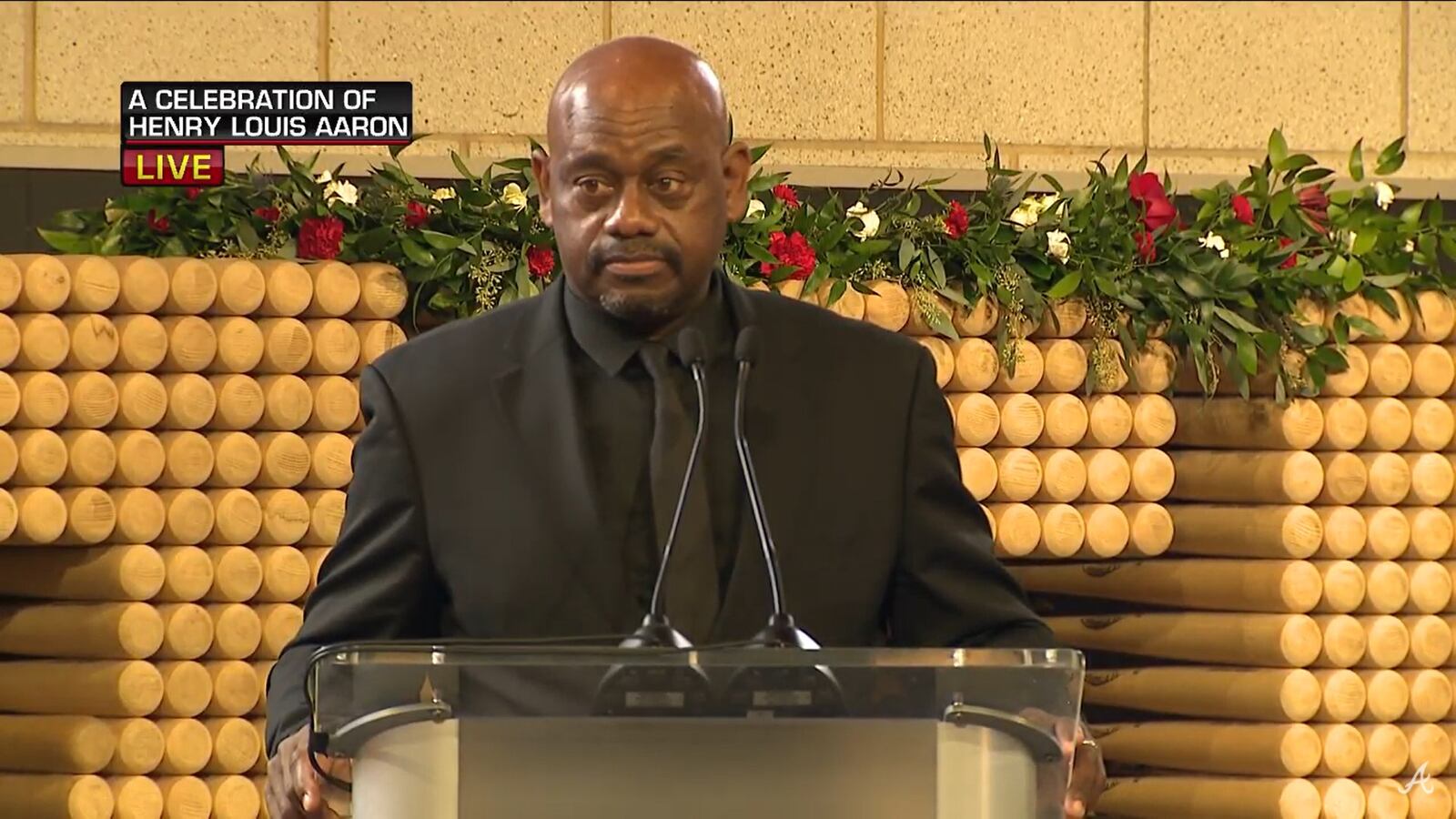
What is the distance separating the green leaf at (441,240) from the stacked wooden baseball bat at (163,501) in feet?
0.36

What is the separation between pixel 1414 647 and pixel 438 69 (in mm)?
2749

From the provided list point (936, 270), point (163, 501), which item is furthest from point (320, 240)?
point (936, 270)

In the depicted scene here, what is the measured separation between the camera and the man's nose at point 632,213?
2.58m

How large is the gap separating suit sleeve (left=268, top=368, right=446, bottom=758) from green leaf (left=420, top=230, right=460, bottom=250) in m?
1.77

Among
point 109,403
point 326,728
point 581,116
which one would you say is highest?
point 581,116

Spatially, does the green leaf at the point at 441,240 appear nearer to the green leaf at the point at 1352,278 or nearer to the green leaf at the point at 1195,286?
the green leaf at the point at 1195,286

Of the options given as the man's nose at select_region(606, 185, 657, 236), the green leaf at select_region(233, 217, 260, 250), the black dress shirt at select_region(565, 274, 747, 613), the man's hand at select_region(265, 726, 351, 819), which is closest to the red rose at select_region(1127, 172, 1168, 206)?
the green leaf at select_region(233, 217, 260, 250)

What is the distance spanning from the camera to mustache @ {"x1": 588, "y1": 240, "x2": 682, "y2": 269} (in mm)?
2613

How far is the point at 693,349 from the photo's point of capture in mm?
2322

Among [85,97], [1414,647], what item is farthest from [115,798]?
[1414,647]

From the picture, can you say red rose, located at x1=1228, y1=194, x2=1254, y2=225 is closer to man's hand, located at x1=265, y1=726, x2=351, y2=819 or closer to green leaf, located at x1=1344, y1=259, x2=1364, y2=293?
green leaf, located at x1=1344, y1=259, x2=1364, y2=293

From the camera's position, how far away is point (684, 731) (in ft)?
6.17

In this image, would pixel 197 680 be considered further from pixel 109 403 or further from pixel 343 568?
pixel 343 568

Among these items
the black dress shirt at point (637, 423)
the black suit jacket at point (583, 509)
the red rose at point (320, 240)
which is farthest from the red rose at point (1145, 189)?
the black dress shirt at point (637, 423)
